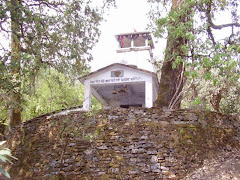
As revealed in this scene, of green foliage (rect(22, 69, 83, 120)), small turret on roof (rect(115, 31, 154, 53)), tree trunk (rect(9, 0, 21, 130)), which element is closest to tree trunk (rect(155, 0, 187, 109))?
green foliage (rect(22, 69, 83, 120))

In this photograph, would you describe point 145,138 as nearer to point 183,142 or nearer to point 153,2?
point 183,142

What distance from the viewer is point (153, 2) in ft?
41.9

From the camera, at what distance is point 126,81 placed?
11977mm

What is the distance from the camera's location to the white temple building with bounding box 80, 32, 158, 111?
11.9m

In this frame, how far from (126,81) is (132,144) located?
4006mm

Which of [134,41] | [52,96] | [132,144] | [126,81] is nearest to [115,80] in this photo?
[126,81]

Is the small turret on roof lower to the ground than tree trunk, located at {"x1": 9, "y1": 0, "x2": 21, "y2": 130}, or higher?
higher

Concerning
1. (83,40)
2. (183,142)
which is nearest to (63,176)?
(183,142)

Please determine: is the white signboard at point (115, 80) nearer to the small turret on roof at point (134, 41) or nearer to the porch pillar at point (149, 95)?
the porch pillar at point (149, 95)

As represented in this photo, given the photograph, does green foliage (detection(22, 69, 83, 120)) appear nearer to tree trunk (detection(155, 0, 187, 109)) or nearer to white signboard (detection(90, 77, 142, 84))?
white signboard (detection(90, 77, 142, 84))

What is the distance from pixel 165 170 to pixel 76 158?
9.12ft

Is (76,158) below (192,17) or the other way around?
below

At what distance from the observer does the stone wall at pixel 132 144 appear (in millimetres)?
8125

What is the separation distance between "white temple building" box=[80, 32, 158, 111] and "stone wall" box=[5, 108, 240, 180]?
5.10 feet
